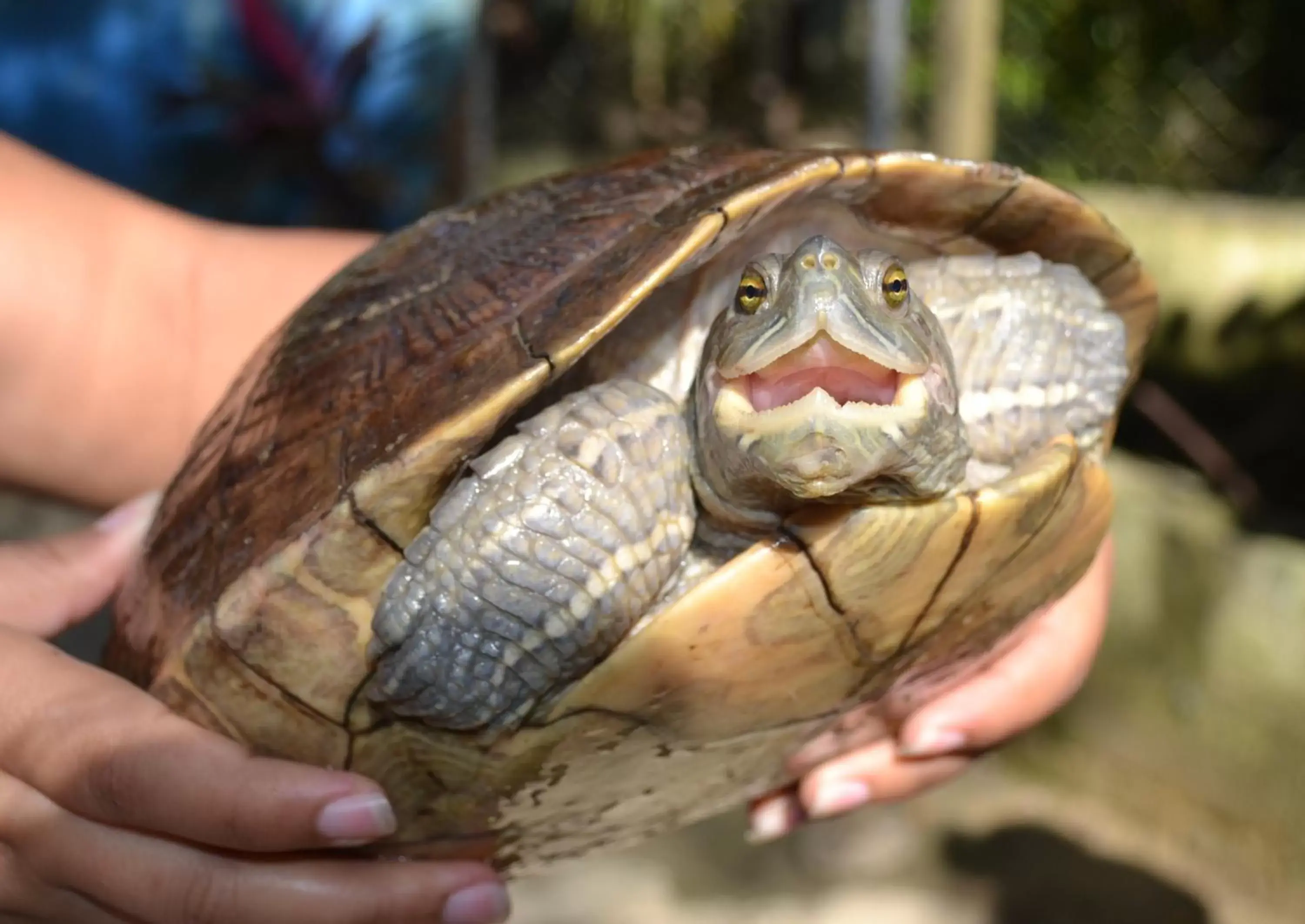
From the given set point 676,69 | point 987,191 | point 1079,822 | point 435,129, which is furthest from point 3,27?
point 676,69

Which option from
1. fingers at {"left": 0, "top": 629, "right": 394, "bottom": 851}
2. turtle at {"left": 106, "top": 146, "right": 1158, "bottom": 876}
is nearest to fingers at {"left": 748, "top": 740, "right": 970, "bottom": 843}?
turtle at {"left": 106, "top": 146, "right": 1158, "bottom": 876}

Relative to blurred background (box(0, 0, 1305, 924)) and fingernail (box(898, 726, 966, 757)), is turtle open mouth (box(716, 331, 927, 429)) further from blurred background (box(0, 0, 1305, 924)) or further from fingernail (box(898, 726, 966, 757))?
blurred background (box(0, 0, 1305, 924))

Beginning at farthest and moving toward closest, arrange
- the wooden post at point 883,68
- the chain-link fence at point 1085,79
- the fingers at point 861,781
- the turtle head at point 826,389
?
the chain-link fence at point 1085,79 < the wooden post at point 883,68 < the fingers at point 861,781 < the turtle head at point 826,389

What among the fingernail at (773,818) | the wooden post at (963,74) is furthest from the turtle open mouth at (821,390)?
the wooden post at (963,74)

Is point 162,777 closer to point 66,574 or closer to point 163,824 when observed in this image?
point 163,824

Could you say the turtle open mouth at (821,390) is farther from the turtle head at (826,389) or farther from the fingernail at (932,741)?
the fingernail at (932,741)

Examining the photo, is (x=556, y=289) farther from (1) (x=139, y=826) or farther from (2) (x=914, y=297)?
(1) (x=139, y=826)

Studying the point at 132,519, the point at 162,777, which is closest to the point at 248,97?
the point at 132,519

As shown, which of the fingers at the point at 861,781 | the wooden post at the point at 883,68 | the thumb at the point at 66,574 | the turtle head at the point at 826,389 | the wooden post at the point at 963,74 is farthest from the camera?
the wooden post at the point at 883,68
